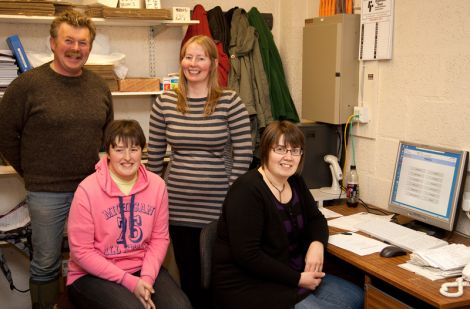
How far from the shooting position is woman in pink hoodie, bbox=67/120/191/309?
1.92 meters

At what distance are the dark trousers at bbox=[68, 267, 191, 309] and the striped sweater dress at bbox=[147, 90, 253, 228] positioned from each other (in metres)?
0.39

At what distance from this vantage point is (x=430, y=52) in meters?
2.32

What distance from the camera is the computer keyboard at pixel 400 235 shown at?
2046 millimetres

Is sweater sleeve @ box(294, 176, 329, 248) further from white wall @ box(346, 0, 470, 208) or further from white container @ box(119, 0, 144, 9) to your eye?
white container @ box(119, 0, 144, 9)

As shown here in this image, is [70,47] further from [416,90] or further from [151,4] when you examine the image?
[416,90]

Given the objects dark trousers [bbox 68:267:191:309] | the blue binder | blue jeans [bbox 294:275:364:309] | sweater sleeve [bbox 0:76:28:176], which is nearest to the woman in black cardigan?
blue jeans [bbox 294:275:364:309]

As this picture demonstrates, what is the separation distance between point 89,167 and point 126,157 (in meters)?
0.37

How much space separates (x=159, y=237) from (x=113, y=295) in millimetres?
326

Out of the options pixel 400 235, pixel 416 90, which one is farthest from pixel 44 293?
pixel 416 90

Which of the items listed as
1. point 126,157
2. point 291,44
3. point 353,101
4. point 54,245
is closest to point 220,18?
point 291,44

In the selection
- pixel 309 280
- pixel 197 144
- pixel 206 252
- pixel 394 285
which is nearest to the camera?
pixel 394 285

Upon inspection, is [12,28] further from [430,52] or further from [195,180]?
[430,52]

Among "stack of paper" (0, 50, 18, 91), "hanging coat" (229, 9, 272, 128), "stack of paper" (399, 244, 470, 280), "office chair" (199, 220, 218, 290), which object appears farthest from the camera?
"hanging coat" (229, 9, 272, 128)

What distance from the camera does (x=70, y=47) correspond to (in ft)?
7.06
